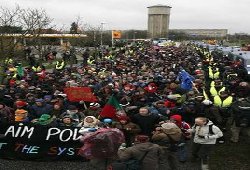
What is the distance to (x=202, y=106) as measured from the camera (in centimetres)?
1123

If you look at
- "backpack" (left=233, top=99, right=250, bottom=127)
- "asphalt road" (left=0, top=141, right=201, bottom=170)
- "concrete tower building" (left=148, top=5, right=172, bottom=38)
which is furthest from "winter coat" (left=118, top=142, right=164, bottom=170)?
"concrete tower building" (left=148, top=5, right=172, bottom=38)

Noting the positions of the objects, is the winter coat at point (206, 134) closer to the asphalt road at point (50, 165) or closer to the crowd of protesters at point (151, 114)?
the crowd of protesters at point (151, 114)

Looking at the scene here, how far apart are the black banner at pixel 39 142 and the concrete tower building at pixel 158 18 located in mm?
161176

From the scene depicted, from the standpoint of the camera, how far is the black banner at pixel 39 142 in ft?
30.6

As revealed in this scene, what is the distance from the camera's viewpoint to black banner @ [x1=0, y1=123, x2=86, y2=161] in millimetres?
9336

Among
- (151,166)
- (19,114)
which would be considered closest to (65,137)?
(19,114)

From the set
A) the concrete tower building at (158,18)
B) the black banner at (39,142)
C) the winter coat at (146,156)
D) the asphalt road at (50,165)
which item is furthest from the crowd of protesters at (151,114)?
the concrete tower building at (158,18)

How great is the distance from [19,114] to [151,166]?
14.6 ft

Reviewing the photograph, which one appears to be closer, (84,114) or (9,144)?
(9,144)

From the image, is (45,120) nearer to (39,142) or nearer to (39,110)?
(39,142)

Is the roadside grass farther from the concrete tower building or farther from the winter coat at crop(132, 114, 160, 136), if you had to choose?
the concrete tower building

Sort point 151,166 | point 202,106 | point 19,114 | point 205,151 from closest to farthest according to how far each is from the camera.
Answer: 1. point 151,166
2. point 205,151
3. point 19,114
4. point 202,106

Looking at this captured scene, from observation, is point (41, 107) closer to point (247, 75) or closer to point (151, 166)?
point (151, 166)

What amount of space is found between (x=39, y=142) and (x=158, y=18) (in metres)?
172
